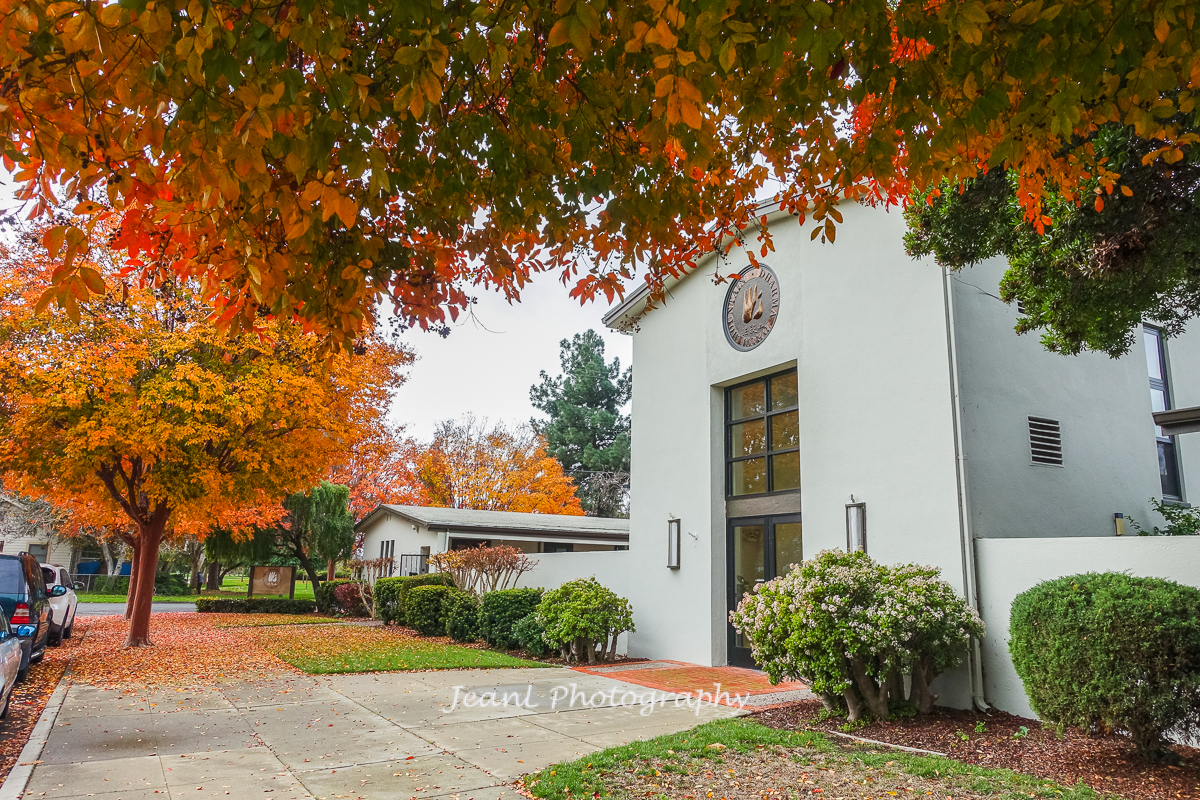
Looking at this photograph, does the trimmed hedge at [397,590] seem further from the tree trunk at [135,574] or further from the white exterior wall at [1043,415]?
the white exterior wall at [1043,415]

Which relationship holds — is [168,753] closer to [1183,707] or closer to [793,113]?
[793,113]

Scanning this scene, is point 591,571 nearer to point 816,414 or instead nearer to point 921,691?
point 816,414

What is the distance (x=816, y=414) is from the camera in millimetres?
10570

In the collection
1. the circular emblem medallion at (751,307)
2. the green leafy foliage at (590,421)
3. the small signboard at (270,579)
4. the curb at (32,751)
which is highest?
the green leafy foliage at (590,421)

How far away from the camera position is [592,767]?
590cm

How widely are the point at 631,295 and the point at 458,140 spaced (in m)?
11.1

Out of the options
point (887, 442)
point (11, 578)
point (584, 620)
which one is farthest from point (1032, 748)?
point (11, 578)

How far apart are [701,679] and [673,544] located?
2692 millimetres

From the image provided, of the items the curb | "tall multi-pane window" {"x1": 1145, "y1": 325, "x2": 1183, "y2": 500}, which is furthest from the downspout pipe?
the curb

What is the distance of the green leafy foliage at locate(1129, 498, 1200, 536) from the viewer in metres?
9.21

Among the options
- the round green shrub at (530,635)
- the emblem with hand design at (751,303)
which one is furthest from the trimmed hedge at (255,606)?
the emblem with hand design at (751,303)

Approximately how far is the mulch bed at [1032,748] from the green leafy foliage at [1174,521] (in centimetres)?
365

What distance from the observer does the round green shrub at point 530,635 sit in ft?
42.9

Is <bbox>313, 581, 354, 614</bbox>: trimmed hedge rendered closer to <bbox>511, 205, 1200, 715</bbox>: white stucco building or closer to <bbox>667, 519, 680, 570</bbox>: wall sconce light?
<bbox>511, 205, 1200, 715</bbox>: white stucco building
